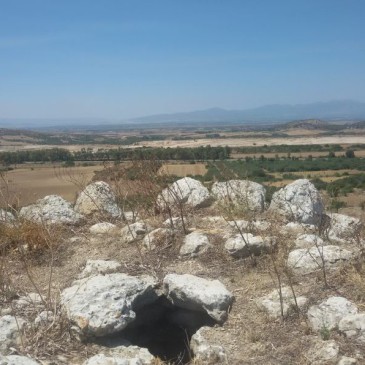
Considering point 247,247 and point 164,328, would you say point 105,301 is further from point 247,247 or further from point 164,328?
point 247,247

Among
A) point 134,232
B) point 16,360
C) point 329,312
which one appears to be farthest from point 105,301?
point 134,232

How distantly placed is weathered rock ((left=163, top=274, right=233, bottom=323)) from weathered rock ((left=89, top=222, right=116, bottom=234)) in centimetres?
243

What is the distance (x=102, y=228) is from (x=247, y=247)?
2601mm

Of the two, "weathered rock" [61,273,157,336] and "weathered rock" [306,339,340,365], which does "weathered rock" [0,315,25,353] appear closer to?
"weathered rock" [61,273,157,336]

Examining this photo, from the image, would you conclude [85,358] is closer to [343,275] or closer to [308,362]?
[308,362]

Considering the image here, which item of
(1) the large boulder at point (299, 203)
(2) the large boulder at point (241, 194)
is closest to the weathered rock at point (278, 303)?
(2) the large boulder at point (241, 194)

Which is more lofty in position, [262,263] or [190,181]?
[190,181]

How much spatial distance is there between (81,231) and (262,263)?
→ 318 centimetres

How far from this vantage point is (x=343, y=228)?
7.40 metres

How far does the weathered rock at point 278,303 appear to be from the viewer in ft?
15.7

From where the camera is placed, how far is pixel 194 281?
16.9 feet

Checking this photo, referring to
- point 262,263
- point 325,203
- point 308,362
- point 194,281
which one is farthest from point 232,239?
point 325,203

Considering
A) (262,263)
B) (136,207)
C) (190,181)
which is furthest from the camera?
(190,181)

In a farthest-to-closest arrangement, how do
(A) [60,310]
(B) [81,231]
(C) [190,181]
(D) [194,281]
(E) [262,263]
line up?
(C) [190,181], (B) [81,231], (E) [262,263], (D) [194,281], (A) [60,310]
